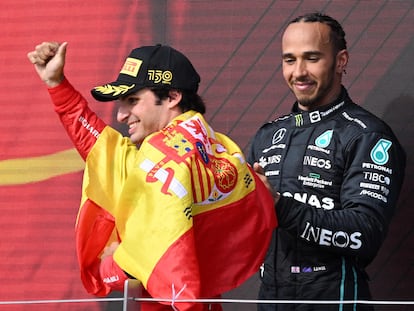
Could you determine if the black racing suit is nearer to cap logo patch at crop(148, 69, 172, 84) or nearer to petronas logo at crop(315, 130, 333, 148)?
petronas logo at crop(315, 130, 333, 148)

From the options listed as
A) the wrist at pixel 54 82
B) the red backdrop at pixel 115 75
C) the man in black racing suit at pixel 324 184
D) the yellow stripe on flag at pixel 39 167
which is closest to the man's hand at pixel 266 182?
the man in black racing suit at pixel 324 184

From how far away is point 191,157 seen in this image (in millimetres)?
2449

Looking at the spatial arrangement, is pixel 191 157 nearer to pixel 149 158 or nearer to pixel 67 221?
pixel 149 158

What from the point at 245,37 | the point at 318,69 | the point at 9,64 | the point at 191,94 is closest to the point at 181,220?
the point at 191,94

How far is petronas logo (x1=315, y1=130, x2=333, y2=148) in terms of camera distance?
2771mm

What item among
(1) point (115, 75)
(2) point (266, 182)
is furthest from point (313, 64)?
(1) point (115, 75)

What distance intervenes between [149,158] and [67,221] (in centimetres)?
114

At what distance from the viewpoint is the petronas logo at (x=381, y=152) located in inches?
106

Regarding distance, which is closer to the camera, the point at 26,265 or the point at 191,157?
the point at 191,157

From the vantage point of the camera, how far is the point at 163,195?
2400 millimetres

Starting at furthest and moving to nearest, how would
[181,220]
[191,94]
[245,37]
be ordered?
[245,37], [191,94], [181,220]

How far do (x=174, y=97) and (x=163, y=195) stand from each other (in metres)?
0.35

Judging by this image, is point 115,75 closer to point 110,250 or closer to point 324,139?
point 324,139

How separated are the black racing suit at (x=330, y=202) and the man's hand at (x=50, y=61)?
60 centimetres
